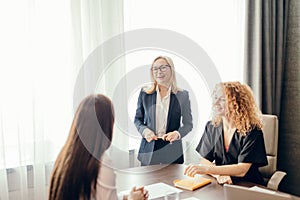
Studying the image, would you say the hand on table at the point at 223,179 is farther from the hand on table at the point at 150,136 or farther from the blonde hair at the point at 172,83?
the blonde hair at the point at 172,83

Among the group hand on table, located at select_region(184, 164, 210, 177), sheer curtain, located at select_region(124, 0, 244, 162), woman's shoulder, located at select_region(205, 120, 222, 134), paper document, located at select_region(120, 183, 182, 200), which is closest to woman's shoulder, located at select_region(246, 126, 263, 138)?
woman's shoulder, located at select_region(205, 120, 222, 134)

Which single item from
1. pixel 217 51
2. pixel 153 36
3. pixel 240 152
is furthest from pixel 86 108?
pixel 217 51

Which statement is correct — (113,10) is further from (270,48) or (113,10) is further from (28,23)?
(270,48)

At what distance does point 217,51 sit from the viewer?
10.4 feet

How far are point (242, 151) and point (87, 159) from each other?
46.8 inches

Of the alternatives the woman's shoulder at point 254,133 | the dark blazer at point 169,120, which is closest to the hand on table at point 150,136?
the dark blazer at point 169,120

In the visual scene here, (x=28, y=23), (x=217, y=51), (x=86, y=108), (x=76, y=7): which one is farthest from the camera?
(x=217, y=51)

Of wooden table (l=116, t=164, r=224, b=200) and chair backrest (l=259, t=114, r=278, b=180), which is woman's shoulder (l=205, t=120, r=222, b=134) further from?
chair backrest (l=259, t=114, r=278, b=180)

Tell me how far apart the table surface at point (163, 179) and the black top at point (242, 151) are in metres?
0.16

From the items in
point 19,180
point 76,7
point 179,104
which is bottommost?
point 19,180

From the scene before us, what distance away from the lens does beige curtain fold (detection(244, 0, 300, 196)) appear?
10.1 ft

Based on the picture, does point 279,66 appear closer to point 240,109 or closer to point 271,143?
point 271,143

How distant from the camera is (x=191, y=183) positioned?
6.19ft

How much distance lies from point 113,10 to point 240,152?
1.31 meters
